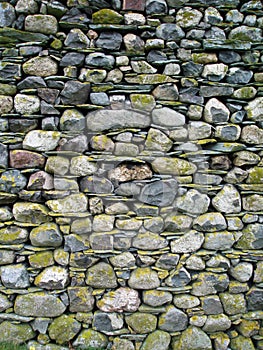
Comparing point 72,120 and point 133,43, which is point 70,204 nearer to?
point 72,120

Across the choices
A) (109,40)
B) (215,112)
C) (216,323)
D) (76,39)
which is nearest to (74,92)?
(76,39)

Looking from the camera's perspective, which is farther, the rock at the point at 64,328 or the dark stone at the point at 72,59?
the rock at the point at 64,328

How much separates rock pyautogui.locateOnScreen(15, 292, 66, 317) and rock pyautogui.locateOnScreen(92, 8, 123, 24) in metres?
2.73

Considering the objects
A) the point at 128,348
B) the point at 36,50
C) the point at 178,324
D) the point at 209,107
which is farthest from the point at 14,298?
the point at 209,107

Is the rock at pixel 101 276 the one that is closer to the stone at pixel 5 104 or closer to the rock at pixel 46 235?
the rock at pixel 46 235

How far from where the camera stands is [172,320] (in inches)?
124

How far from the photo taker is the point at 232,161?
3.20m

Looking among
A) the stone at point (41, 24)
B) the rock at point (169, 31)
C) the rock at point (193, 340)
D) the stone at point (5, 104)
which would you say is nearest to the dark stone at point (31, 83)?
the stone at point (5, 104)

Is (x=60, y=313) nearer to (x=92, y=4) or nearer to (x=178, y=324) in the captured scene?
(x=178, y=324)

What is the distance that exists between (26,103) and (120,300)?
2.14m

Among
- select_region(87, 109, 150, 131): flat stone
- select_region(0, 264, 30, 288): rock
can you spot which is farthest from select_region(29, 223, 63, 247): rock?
select_region(87, 109, 150, 131): flat stone

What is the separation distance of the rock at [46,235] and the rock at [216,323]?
5.62 feet

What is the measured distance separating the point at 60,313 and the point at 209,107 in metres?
2.54

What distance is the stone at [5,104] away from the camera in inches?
119
